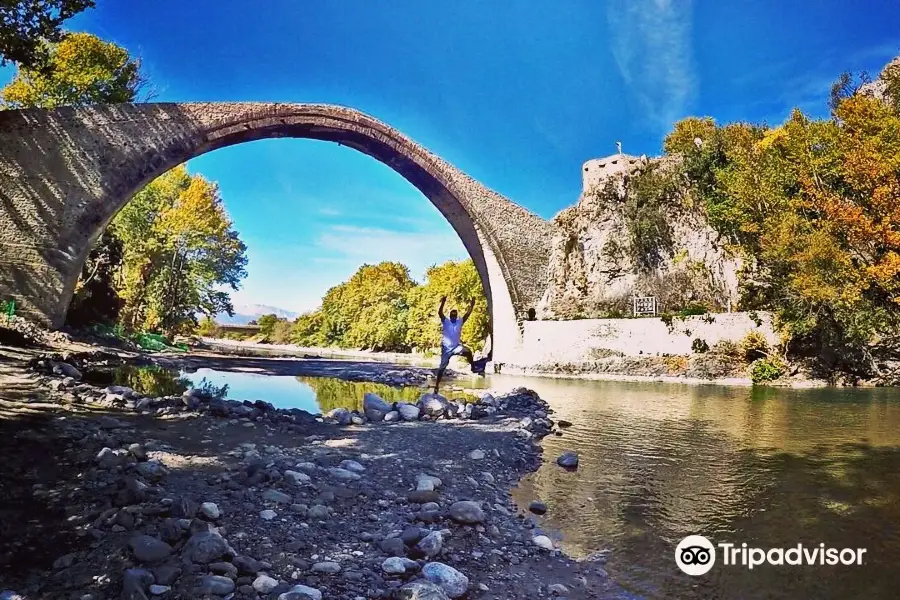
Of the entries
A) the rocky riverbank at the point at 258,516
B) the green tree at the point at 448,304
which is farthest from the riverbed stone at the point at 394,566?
the green tree at the point at 448,304

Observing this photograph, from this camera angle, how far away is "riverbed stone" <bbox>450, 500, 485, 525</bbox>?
3.14 metres

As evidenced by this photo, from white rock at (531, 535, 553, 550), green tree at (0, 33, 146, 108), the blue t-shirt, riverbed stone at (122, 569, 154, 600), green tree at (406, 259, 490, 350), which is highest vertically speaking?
green tree at (0, 33, 146, 108)

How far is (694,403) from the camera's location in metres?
11.1

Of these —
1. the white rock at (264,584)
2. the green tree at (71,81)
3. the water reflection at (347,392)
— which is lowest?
the water reflection at (347,392)

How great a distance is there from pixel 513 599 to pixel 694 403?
10.1 metres

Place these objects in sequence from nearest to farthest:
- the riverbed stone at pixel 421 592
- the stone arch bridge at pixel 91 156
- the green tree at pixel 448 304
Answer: the riverbed stone at pixel 421 592 < the stone arch bridge at pixel 91 156 < the green tree at pixel 448 304

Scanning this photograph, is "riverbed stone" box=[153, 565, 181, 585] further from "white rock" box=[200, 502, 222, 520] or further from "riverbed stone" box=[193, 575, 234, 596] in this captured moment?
"white rock" box=[200, 502, 222, 520]

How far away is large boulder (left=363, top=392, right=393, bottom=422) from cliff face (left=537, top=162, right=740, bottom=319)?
18.3m

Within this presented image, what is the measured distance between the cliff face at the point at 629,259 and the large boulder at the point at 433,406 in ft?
58.6

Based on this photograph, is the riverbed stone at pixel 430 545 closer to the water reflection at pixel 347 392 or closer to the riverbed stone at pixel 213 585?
the riverbed stone at pixel 213 585

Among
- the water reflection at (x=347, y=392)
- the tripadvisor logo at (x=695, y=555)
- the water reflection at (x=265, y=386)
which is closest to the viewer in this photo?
the tripadvisor logo at (x=695, y=555)

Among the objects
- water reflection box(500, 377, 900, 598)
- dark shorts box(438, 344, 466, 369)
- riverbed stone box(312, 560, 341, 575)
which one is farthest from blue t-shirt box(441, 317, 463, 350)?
riverbed stone box(312, 560, 341, 575)

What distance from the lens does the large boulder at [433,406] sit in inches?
288

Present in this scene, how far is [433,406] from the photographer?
24.2 feet
